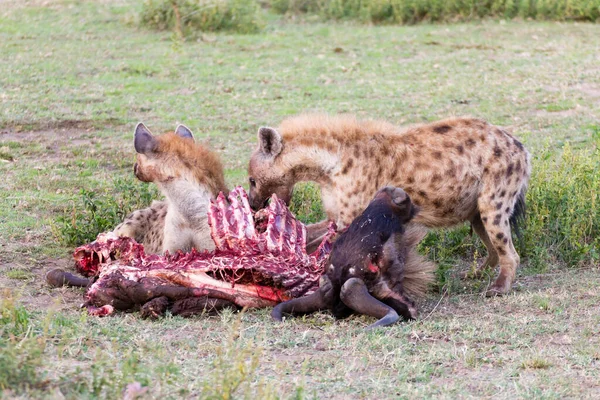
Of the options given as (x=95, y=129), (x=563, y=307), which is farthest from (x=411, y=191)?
(x=95, y=129)

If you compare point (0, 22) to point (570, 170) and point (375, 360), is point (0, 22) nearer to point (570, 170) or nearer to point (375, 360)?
point (570, 170)

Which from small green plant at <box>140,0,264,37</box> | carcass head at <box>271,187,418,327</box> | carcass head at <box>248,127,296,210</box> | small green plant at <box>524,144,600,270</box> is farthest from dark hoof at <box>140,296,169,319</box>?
small green plant at <box>140,0,264,37</box>

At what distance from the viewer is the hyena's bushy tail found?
4410mm

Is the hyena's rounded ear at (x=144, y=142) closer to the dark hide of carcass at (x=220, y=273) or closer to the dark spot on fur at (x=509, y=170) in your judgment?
the dark hide of carcass at (x=220, y=273)

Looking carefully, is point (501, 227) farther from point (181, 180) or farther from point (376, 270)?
point (181, 180)

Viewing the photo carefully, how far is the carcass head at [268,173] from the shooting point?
199 inches

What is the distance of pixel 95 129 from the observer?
306 inches

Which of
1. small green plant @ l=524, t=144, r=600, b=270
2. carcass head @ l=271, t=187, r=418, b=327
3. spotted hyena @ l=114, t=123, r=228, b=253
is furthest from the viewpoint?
small green plant @ l=524, t=144, r=600, b=270

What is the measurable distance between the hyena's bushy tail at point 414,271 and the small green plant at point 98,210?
1868mm

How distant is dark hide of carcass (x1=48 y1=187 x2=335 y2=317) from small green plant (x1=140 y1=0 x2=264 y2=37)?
6956mm

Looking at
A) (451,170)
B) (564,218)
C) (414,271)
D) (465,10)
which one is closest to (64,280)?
(414,271)

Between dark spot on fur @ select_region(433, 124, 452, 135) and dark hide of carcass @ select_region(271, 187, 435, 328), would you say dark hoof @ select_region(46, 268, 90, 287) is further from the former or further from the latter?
Result: dark spot on fur @ select_region(433, 124, 452, 135)

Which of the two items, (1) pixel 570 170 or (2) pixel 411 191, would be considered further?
(1) pixel 570 170

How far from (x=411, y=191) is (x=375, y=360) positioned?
150 cm
